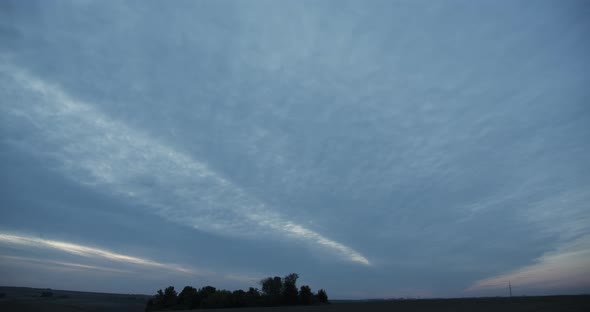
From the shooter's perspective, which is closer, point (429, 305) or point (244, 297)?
point (429, 305)

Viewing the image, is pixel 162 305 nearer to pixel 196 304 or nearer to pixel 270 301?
pixel 196 304

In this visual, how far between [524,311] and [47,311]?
6592cm

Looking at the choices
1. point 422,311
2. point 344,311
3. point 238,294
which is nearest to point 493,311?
point 422,311

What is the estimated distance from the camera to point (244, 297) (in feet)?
300

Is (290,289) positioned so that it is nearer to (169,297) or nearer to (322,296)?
(322,296)

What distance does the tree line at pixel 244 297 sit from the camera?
89062 mm

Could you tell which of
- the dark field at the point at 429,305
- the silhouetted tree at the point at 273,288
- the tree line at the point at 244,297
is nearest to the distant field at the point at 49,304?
the dark field at the point at 429,305

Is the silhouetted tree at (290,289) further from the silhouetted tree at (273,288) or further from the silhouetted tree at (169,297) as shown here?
the silhouetted tree at (169,297)

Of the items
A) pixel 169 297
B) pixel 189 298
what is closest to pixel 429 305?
pixel 189 298

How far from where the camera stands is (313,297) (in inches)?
3703

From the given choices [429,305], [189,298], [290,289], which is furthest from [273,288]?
[429,305]

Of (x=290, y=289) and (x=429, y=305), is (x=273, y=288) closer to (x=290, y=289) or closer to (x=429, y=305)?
(x=290, y=289)

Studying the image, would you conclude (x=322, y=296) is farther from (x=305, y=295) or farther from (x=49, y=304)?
(x=49, y=304)

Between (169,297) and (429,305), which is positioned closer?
(429,305)
